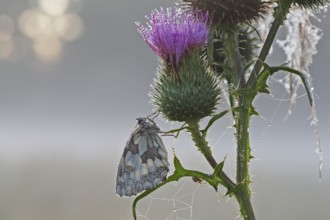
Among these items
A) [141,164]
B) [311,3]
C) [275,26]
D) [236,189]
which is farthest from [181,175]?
[311,3]

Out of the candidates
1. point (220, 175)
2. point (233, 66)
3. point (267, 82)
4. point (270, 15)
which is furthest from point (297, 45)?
point (220, 175)

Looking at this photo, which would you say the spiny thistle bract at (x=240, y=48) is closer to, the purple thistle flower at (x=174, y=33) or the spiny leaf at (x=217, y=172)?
the purple thistle flower at (x=174, y=33)

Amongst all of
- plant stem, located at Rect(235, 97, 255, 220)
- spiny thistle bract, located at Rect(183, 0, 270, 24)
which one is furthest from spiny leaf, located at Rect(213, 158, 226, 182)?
spiny thistle bract, located at Rect(183, 0, 270, 24)

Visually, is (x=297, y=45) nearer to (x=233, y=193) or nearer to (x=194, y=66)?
(x=194, y=66)

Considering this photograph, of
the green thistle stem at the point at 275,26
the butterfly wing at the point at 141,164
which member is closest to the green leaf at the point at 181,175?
the butterfly wing at the point at 141,164

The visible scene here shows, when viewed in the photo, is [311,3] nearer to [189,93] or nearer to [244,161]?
[189,93]
